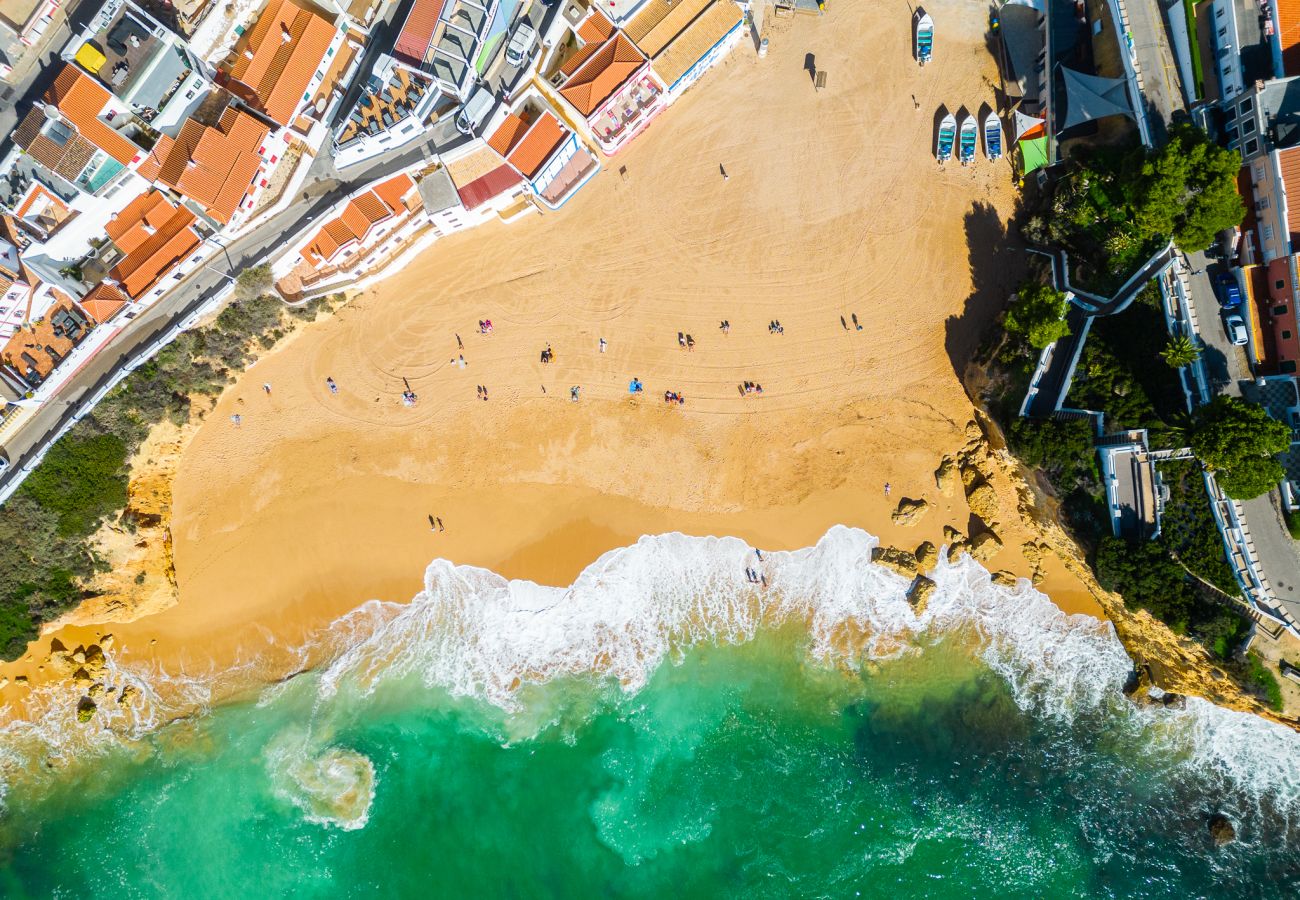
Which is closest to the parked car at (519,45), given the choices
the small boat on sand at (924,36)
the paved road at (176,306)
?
the paved road at (176,306)

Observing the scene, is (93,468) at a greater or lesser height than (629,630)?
greater

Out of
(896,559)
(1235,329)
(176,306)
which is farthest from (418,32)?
(1235,329)

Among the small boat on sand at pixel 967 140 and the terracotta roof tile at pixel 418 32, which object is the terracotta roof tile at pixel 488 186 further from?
the small boat on sand at pixel 967 140

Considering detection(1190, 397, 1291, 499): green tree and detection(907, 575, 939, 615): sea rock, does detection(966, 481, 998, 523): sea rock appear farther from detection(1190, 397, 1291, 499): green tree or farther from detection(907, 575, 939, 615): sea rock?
detection(1190, 397, 1291, 499): green tree

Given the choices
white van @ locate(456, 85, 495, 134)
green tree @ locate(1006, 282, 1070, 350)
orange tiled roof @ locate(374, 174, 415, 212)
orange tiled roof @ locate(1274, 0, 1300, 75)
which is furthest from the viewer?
orange tiled roof @ locate(374, 174, 415, 212)

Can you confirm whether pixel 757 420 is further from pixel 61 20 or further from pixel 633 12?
pixel 61 20

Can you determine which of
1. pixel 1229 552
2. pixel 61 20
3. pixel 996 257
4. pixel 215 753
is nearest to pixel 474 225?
pixel 61 20

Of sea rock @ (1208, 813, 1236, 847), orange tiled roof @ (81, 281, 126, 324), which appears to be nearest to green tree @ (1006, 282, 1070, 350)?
sea rock @ (1208, 813, 1236, 847)

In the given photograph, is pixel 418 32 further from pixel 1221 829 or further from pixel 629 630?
pixel 1221 829
